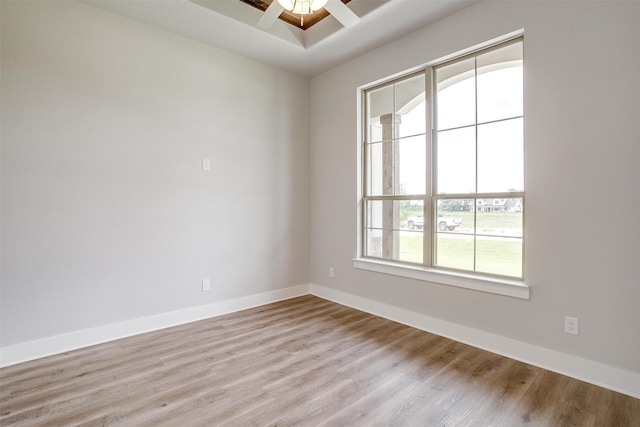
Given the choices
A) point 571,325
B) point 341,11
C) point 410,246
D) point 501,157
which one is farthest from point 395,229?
point 341,11

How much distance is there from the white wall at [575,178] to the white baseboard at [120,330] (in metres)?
2.13

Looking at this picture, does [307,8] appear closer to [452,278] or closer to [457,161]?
[457,161]

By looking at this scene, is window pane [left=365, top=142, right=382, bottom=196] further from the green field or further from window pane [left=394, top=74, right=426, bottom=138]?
the green field

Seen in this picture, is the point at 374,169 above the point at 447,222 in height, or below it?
above

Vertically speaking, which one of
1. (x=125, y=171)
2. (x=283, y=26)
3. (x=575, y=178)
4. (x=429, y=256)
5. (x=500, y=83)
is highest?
(x=283, y=26)

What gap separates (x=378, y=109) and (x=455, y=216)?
60.3 inches

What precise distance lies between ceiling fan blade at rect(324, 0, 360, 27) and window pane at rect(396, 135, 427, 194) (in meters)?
1.37

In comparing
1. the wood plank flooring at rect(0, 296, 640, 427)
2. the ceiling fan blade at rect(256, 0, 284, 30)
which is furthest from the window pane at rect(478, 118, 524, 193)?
the ceiling fan blade at rect(256, 0, 284, 30)

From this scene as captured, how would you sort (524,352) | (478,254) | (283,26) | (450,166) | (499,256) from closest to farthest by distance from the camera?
(524,352), (499,256), (478,254), (450,166), (283,26)

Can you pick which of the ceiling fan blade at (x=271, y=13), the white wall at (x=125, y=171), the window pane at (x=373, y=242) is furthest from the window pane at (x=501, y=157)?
the white wall at (x=125, y=171)

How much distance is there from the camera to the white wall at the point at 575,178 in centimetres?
197

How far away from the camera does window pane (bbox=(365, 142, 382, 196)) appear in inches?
142

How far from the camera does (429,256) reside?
3.05 metres

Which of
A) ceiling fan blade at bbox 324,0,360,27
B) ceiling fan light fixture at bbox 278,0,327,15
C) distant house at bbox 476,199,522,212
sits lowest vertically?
distant house at bbox 476,199,522,212
